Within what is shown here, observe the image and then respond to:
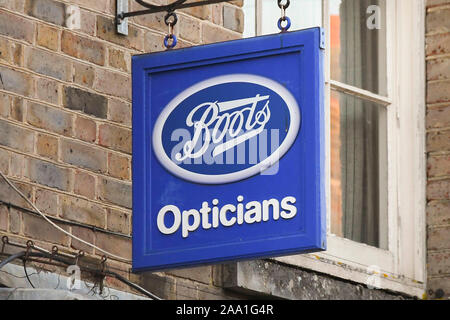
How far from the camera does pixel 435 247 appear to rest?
8656mm

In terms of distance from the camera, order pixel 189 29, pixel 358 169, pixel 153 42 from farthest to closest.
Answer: pixel 358 169 → pixel 189 29 → pixel 153 42

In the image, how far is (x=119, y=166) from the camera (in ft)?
23.3

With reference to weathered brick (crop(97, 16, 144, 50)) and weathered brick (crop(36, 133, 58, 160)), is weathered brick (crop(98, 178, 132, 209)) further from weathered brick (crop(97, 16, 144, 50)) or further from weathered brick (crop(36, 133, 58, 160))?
weathered brick (crop(97, 16, 144, 50))

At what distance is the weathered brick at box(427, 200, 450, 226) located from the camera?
28.3 feet

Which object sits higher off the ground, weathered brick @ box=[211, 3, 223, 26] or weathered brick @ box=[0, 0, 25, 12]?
weathered brick @ box=[211, 3, 223, 26]

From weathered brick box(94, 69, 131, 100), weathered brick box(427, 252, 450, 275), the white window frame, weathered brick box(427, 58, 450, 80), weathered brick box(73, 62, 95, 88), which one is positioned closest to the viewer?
weathered brick box(73, 62, 95, 88)

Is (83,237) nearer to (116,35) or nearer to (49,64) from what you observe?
(49,64)

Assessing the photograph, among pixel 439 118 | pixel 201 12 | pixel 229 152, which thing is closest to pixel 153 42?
pixel 201 12

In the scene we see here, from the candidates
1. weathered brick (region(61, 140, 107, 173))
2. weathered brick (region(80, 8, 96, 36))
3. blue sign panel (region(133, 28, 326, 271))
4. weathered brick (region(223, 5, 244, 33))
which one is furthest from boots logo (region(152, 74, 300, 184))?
weathered brick (region(223, 5, 244, 33))

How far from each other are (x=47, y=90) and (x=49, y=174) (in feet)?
1.28

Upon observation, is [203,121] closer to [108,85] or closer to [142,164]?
[142,164]

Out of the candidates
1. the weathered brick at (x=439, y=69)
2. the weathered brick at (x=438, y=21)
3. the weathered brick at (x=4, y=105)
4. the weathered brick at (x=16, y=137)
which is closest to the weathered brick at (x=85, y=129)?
the weathered brick at (x=16, y=137)

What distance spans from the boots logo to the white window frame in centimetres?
201

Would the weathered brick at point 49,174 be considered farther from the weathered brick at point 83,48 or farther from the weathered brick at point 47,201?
the weathered brick at point 83,48
